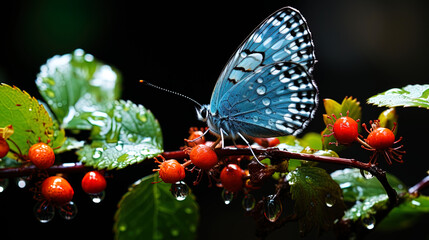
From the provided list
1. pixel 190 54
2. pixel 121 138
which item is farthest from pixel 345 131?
pixel 190 54

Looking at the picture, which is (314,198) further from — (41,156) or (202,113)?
(41,156)

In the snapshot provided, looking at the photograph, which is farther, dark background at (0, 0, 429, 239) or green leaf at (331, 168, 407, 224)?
dark background at (0, 0, 429, 239)

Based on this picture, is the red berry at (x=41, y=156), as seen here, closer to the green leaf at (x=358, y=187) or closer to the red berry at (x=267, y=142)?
the red berry at (x=267, y=142)

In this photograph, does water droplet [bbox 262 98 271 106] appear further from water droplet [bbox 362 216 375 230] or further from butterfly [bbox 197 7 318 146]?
water droplet [bbox 362 216 375 230]

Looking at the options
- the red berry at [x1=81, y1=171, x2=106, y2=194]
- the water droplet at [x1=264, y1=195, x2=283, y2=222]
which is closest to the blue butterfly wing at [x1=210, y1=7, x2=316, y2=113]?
the water droplet at [x1=264, y1=195, x2=283, y2=222]

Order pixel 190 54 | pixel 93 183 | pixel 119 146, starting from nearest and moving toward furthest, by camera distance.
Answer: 1. pixel 93 183
2. pixel 119 146
3. pixel 190 54

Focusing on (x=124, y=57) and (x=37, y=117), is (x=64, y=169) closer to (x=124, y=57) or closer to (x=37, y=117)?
(x=37, y=117)
